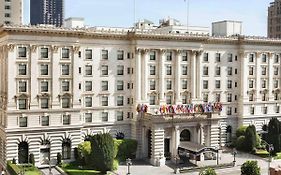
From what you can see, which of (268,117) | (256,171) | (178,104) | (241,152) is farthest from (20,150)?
(268,117)

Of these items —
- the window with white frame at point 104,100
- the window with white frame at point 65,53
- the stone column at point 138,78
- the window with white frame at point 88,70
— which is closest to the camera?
the window with white frame at point 65,53

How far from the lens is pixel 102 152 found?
7988cm

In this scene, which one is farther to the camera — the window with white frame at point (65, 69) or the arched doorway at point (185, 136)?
the arched doorway at point (185, 136)

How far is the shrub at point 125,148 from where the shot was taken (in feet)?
298

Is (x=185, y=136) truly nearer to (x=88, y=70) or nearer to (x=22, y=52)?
(x=88, y=70)

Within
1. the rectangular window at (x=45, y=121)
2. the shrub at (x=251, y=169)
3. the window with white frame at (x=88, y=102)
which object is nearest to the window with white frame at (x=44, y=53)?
the rectangular window at (x=45, y=121)

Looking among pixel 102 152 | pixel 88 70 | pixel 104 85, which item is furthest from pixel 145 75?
pixel 102 152

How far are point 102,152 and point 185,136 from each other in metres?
23.9

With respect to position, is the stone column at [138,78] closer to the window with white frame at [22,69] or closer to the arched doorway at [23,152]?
the window with white frame at [22,69]

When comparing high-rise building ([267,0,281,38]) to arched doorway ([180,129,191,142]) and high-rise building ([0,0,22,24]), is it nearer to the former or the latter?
arched doorway ([180,129,191,142])

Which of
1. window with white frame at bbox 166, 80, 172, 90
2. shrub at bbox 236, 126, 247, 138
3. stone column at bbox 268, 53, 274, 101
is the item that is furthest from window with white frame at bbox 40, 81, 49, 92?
stone column at bbox 268, 53, 274, 101

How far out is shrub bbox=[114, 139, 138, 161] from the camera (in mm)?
90912

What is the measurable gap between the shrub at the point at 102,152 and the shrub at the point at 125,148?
9146 mm

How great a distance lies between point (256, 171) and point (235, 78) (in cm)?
4170
